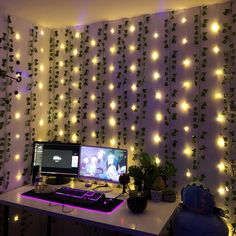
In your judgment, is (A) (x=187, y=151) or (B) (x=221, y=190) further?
(A) (x=187, y=151)

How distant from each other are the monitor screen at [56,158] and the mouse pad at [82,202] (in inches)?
14.6

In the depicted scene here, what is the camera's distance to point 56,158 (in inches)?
109

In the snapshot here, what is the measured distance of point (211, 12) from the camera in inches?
92.4

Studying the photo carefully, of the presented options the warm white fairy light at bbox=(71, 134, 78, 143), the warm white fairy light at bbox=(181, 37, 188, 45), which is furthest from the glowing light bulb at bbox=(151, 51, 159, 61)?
the warm white fairy light at bbox=(71, 134, 78, 143)

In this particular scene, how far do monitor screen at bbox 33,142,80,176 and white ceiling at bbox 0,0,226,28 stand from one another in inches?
51.9

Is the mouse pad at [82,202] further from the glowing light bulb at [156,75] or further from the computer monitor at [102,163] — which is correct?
the glowing light bulb at [156,75]

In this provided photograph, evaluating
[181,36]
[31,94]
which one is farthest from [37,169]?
[181,36]

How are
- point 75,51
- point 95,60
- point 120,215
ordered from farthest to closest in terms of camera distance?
point 75,51 → point 95,60 → point 120,215

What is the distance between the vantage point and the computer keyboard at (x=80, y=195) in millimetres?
2229

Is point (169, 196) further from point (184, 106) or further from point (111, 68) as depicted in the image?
point (111, 68)

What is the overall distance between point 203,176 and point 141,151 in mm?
631

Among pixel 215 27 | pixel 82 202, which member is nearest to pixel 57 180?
pixel 82 202

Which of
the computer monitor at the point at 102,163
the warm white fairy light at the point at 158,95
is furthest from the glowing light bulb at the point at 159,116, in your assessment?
the computer monitor at the point at 102,163

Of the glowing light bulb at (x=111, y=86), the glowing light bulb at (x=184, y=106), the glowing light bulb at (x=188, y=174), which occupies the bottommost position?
the glowing light bulb at (x=188, y=174)
